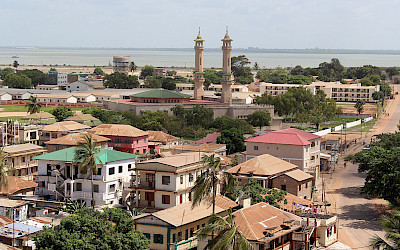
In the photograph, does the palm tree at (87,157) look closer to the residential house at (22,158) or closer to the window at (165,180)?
the window at (165,180)

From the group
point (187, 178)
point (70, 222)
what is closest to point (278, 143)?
point (187, 178)

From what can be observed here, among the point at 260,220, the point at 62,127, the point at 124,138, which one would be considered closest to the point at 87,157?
the point at 260,220

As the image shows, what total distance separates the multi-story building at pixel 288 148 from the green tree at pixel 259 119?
30084mm

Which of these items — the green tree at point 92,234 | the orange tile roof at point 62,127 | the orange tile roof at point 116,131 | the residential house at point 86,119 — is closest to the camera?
the green tree at point 92,234

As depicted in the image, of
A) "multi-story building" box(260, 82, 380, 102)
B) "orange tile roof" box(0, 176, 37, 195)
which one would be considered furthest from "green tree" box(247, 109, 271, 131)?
"multi-story building" box(260, 82, 380, 102)

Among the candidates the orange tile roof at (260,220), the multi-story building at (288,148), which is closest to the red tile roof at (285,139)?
the multi-story building at (288,148)

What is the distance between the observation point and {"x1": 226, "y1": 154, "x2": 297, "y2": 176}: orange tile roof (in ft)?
141

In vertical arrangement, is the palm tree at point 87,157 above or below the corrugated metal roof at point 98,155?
above

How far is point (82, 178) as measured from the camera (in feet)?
129

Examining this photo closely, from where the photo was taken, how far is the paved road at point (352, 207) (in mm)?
36656

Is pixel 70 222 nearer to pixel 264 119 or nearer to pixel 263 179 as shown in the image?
pixel 263 179

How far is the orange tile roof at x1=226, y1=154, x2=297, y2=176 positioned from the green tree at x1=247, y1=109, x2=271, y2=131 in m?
35.6

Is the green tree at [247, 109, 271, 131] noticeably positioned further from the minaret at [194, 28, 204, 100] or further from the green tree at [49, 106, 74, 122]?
the green tree at [49, 106, 74, 122]

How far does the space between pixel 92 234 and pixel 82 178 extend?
41.9 ft
